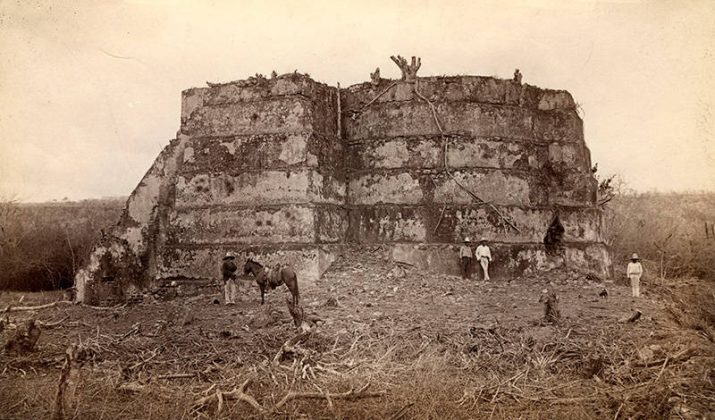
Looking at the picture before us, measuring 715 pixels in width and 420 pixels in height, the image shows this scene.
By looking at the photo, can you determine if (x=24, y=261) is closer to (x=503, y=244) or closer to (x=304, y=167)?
(x=304, y=167)

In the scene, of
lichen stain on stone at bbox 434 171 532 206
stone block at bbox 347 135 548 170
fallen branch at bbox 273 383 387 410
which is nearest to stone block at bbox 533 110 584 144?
stone block at bbox 347 135 548 170

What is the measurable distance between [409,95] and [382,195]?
220 centimetres

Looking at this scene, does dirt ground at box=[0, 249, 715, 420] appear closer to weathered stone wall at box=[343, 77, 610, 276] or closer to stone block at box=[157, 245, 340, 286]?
stone block at box=[157, 245, 340, 286]

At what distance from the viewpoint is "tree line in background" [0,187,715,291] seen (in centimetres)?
1616

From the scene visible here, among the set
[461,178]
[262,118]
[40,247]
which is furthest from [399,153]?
[40,247]

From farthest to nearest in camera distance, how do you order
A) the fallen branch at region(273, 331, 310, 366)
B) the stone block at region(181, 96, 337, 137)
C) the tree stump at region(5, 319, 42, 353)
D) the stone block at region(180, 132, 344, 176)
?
the stone block at region(181, 96, 337, 137)
the stone block at region(180, 132, 344, 176)
the tree stump at region(5, 319, 42, 353)
the fallen branch at region(273, 331, 310, 366)

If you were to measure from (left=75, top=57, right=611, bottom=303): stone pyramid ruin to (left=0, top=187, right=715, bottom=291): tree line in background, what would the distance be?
2.64 meters

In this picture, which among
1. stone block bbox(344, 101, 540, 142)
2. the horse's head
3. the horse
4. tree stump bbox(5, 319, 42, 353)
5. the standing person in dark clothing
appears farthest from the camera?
stone block bbox(344, 101, 540, 142)

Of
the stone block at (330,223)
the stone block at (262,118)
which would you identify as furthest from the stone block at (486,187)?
the stone block at (262,118)

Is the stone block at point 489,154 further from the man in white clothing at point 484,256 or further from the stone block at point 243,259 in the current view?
the stone block at point 243,259

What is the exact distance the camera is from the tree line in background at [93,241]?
53.0 feet

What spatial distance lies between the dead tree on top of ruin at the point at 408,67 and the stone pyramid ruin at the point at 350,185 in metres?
0.03

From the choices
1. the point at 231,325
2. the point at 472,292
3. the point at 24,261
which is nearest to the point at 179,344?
the point at 231,325

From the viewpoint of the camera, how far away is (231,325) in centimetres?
853
